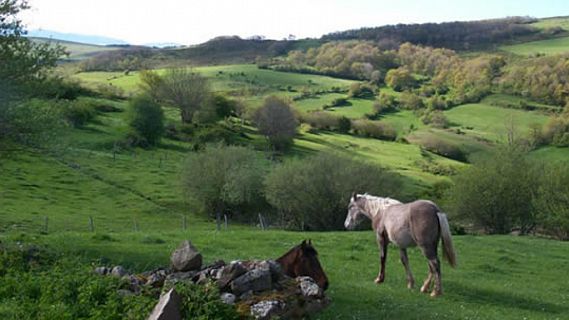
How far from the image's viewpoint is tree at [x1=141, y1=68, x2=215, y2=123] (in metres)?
112

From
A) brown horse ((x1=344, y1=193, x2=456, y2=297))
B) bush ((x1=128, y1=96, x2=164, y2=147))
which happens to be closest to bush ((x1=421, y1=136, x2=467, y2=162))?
bush ((x1=128, y1=96, x2=164, y2=147))

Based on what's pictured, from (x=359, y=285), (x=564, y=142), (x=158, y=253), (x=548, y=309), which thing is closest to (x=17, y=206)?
(x=158, y=253)

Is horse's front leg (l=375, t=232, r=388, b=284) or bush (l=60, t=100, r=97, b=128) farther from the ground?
horse's front leg (l=375, t=232, r=388, b=284)

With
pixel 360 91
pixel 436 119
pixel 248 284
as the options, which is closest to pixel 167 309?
pixel 248 284

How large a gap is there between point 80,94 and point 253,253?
319 ft

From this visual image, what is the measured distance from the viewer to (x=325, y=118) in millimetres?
131250

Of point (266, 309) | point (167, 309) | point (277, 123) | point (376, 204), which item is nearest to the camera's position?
point (167, 309)

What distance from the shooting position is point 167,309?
1138 centimetres

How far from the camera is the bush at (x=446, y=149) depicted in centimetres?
11719

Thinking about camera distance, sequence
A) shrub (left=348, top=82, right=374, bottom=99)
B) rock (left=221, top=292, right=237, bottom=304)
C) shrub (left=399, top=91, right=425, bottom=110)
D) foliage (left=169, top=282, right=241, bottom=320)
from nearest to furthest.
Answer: foliage (left=169, top=282, right=241, bottom=320)
rock (left=221, top=292, right=237, bottom=304)
shrub (left=399, top=91, right=425, bottom=110)
shrub (left=348, top=82, right=374, bottom=99)

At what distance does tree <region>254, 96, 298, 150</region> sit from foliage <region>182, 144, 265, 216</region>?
33.9m

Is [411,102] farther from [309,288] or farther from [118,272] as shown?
[118,272]

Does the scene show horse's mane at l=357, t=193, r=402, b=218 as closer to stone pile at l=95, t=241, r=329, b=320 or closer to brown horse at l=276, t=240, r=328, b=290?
brown horse at l=276, t=240, r=328, b=290

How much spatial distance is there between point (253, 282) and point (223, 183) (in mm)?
53756
